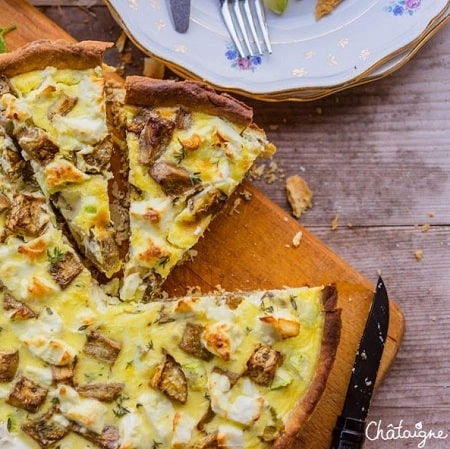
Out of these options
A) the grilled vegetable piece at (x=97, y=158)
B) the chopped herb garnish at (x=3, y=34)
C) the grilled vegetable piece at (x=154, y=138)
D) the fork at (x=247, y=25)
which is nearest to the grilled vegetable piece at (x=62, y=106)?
the grilled vegetable piece at (x=97, y=158)

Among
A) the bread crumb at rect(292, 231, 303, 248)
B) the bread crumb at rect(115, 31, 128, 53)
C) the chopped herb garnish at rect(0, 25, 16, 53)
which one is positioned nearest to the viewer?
the chopped herb garnish at rect(0, 25, 16, 53)

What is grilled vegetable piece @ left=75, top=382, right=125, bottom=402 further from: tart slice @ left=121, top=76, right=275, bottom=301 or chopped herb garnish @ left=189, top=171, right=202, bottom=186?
chopped herb garnish @ left=189, top=171, right=202, bottom=186

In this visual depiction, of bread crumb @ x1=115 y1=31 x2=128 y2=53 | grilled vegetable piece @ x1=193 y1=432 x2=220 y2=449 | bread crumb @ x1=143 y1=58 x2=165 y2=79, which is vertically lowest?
grilled vegetable piece @ x1=193 y1=432 x2=220 y2=449

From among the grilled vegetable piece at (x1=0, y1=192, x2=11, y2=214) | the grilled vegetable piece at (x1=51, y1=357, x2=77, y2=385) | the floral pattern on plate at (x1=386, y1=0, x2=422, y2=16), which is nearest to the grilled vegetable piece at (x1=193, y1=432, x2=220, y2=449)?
the grilled vegetable piece at (x1=51, y1=357, x2=77, y2=385)

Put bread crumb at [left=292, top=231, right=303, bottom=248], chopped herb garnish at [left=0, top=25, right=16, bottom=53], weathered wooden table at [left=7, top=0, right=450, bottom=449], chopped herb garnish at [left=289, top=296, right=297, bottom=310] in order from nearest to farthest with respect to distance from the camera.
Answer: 1. chopped herb garnish at [left=289, top=296, right=297, bottom=310]
2. chopped herb garnish at [left=0, top=25, right=16, bottom=53]
3. bread crumb at [left=292, top=231, right=303, bottom=248]
4. weathered wooden table at [left=7, top=0, right=450, bottom=449]

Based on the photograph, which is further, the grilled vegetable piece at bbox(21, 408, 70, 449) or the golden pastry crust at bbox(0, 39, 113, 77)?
the golden pastry crust at bbox(0, 39, 113, 77)

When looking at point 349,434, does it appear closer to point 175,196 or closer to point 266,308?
point 266,308

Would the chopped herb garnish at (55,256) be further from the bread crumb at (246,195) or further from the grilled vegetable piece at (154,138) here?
the bread crumb at (246,195)

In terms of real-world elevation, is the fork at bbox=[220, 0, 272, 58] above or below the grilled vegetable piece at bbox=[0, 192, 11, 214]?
above
